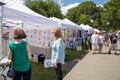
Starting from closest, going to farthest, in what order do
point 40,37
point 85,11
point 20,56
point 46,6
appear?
point 20,56 < point 40,37 < point 46,6 < point 85,11

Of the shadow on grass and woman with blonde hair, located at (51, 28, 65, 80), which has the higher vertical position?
woman with blonde hair, located at (51, 28, 65, 80)

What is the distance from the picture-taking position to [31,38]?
1744 cm

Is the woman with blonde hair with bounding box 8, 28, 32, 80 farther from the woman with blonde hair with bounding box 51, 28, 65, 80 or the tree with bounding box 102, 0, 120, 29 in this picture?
the tree with bounding box 102, 0, 120, 29

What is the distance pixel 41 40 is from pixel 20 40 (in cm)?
1120

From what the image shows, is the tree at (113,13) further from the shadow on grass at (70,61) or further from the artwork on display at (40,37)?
the artwork on display at (40,37)

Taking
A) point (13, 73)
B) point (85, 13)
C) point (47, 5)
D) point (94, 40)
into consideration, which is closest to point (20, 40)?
point (13, 73)

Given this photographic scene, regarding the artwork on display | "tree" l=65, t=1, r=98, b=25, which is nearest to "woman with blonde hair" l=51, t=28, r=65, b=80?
the artwork on display

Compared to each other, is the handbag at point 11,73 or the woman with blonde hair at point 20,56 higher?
the woman with blonde hair at point 20,56

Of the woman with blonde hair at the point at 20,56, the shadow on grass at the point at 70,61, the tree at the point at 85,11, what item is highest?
the tree at the point at 85,11

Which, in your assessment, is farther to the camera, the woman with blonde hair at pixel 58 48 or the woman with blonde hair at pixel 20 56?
the woman with blonde hair at pixel 58 48

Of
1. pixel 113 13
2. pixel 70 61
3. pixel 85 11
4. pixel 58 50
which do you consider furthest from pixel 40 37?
pixel 85 11

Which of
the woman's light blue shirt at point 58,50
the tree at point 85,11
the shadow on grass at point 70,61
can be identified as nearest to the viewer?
the woman's light blue shirt at point 58,50

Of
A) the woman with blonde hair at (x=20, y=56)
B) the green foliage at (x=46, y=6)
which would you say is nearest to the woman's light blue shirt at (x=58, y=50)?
the woman with blonde hair at (x=20, y=56)

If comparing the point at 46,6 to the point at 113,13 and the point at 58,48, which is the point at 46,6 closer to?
the point at 113,13
